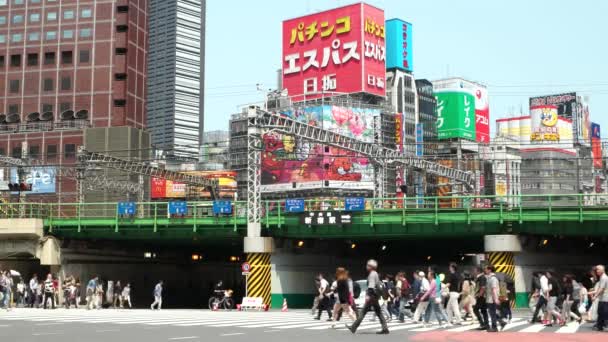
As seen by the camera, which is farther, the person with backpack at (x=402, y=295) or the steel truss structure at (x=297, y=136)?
the steel truss structure at (x=297, y=136)

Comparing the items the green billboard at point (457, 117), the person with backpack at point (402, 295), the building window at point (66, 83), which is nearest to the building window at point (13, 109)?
the building window at point (66, 83)

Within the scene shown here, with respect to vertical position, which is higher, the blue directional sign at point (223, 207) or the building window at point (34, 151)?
the building window at point (34, 151)

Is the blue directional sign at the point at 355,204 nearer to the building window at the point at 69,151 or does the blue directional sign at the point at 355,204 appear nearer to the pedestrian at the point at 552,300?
the pedestrian at the point at 552,300

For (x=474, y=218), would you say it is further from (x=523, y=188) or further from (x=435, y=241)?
(x=523, y=188)

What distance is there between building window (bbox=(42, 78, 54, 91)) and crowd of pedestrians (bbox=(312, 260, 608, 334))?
2953 inches

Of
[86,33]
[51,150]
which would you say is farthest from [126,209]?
[86,33]

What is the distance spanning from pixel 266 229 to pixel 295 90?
294ft

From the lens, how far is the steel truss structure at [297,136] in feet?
147

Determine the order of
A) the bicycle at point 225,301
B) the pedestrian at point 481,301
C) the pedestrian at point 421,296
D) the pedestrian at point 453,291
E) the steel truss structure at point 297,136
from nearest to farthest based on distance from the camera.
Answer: the pedestrian at point 481,301 < the pedestrian at point 453,291 < the pedestrian at point 421,296 < the bicycle at point 225,301 < the steel truss structure at point 297,136

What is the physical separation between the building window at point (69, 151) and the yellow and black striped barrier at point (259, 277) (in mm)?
51339

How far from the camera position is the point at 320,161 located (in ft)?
388

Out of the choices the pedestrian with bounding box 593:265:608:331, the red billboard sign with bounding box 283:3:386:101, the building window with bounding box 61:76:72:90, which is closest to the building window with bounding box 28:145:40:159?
the building window with bounding box 61:76:72:90

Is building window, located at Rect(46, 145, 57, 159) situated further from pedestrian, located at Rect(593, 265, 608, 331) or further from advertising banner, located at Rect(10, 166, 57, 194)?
pedestrian, located at Rect(593, 265, 608, 331)

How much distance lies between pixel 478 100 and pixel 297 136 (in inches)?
4978
